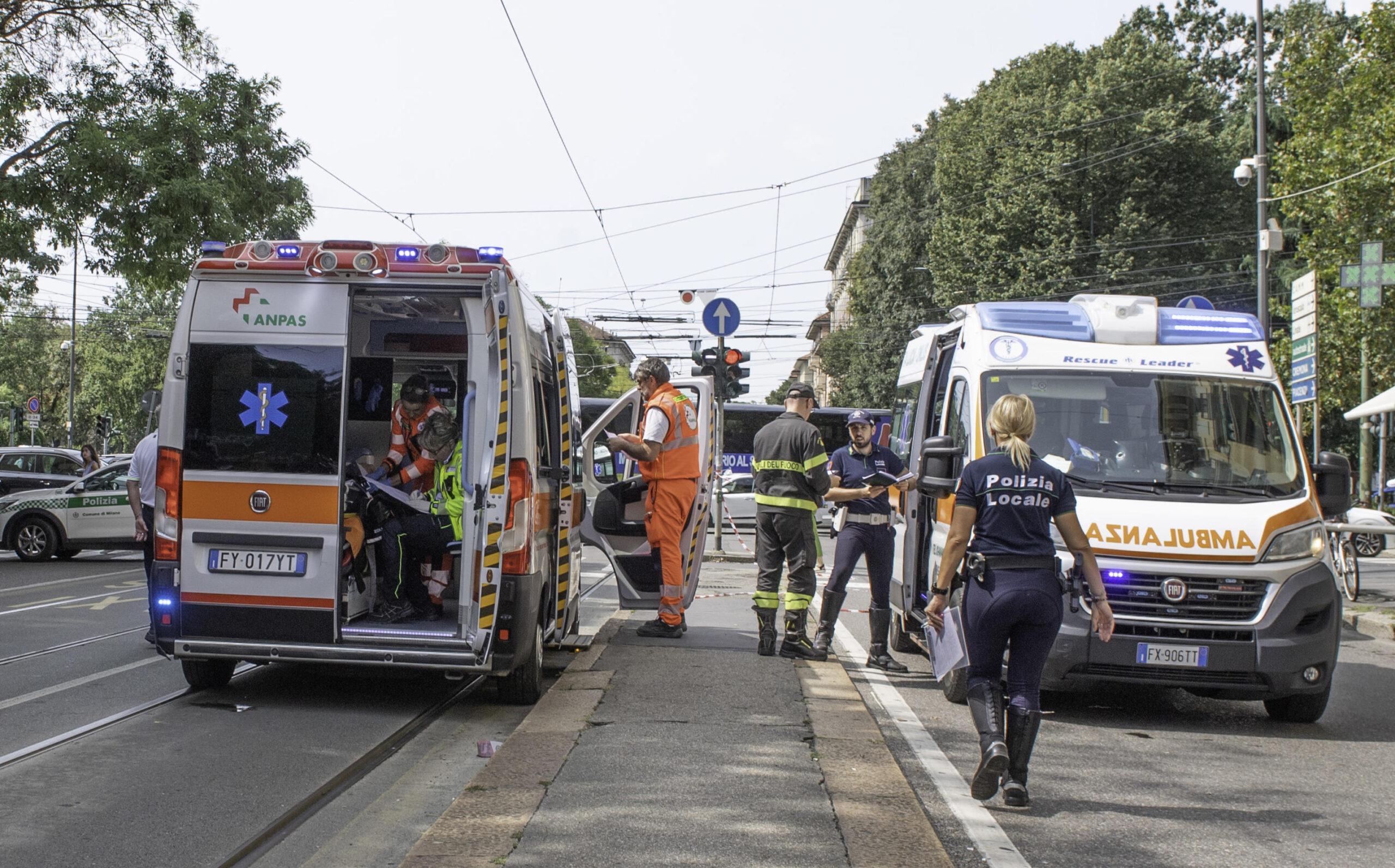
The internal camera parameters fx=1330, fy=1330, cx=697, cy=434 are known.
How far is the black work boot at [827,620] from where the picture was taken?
9359 millimetres

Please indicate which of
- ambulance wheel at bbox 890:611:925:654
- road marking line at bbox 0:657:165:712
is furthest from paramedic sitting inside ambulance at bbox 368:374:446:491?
ambulance wheel at bbox 890:611:925:654

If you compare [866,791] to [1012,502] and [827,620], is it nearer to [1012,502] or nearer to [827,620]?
[1012,502]

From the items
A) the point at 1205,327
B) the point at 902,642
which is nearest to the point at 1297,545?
the point at 1205,327

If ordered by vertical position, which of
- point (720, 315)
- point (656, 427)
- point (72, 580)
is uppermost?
point (720, 315)

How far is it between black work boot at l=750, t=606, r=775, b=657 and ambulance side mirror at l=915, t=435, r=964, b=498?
2446mm

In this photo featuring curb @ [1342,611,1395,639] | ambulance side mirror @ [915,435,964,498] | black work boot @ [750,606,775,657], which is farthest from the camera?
curb @ [1342,611,1395,639]

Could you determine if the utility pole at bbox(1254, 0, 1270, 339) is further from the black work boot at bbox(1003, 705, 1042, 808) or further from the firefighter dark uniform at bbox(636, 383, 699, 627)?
the black work boot at bbox(1003, 705, 1042, 808)

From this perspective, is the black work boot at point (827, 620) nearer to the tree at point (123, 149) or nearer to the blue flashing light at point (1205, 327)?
the blue flashing light at point (1205, 327)

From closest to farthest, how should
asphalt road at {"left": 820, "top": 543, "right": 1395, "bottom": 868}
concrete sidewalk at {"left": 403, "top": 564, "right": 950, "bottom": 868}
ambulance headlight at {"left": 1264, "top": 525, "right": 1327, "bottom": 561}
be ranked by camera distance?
concrete sidewalk at {"left": 403, "top": 564, "right": 950, "bottom": 868} → asphalt road at {"left": 820, "top": 543, "right": 1395, "bottom": 868} → ambulance headlight at {"left": 1264, "top": 525, "right": 1327, "bottom": 561}

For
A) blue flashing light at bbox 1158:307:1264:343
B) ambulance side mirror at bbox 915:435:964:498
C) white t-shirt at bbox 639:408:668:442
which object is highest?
Result: blue flashing light at bbox 1158:307:1264:343

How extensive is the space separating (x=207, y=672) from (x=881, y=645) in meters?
4.46

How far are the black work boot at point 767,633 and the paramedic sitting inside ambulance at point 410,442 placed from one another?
255 centimetres

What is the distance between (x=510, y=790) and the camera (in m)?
5.21

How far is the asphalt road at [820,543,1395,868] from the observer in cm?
505
